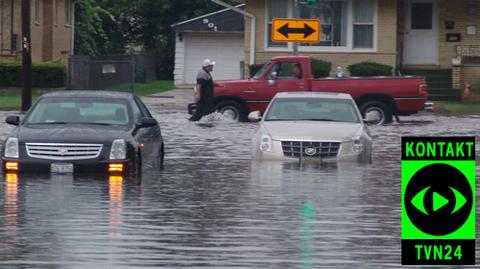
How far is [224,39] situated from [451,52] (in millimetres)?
17772

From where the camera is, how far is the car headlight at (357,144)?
21336mm

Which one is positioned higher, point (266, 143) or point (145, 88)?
point (266, 143)

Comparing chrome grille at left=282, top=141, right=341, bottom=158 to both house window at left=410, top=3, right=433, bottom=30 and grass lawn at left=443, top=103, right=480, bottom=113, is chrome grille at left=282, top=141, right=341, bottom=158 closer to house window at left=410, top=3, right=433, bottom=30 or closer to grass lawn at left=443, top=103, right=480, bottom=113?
grass lawn at left=443, top=103, right=480, bottom=113

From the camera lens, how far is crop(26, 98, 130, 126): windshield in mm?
20094

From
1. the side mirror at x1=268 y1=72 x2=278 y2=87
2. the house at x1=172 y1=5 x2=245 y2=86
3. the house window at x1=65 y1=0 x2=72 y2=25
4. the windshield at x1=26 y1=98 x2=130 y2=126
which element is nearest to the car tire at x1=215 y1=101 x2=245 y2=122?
the side mirror at x1=268 y1=72 x2=278 y2=87

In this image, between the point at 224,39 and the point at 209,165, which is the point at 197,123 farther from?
the point at 224,39

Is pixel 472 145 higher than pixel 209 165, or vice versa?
pixel 472 145

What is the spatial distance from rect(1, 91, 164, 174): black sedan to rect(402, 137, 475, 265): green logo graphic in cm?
1254

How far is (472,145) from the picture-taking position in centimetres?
641

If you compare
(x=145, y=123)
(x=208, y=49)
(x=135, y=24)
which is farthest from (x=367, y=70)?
(x=135, y=24)

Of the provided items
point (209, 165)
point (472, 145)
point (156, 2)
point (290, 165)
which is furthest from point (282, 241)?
point (156, 2)

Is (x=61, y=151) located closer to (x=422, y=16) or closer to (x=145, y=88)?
(x=422, y=16)

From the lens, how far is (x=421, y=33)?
152ft

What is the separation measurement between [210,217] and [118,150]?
389 centimetres
